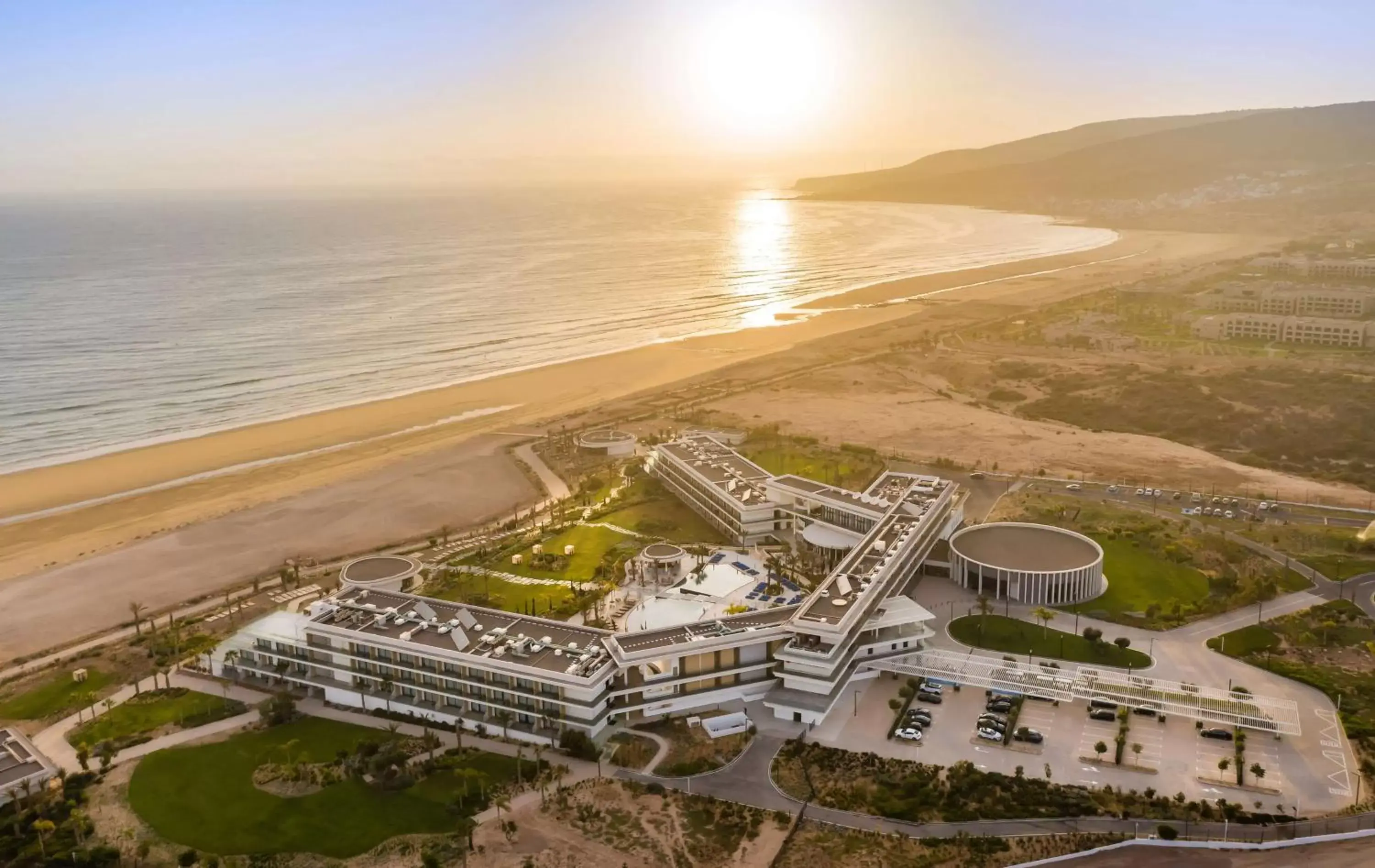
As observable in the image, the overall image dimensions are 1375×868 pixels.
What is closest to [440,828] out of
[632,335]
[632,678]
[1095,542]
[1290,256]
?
[632,678]

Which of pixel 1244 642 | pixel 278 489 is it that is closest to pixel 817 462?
pixel 1244 642

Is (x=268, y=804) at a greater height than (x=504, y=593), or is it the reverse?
(x=504, y=593)

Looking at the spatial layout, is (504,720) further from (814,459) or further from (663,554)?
(814,459)

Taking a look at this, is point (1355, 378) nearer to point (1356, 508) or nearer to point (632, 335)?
point (1356, 508)

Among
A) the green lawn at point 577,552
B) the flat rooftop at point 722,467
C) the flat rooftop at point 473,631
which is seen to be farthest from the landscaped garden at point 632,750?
the flat rooftop at point 722,467

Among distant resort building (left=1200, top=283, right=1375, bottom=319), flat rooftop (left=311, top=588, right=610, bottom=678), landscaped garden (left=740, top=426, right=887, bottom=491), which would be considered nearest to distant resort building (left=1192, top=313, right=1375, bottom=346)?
distant resort building (left=1200, top=283, right=1375, bottom=319)

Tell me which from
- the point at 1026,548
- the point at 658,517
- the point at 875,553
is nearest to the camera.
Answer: the point at 875,553
